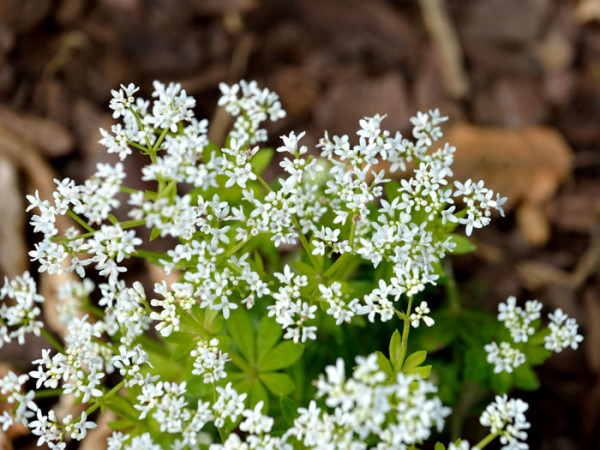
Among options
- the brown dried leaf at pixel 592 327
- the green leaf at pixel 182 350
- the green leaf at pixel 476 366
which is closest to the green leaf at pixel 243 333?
the green leaf at pixel 182 350

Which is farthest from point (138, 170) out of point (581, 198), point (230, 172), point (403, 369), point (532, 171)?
point (581, 198)

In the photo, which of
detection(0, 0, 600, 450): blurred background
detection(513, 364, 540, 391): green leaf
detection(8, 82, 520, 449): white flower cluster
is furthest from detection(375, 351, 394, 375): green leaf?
detection(0, 0, 600, 450): blurred background

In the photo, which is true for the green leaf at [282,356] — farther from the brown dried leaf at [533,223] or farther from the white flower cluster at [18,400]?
the brown dried leaf at [533,223]

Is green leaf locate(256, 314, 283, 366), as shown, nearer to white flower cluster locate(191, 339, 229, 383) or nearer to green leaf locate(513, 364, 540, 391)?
white flower cluster locate(191, 339, 229, 383)

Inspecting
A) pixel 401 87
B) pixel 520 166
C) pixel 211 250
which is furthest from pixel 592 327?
pixel 211 250

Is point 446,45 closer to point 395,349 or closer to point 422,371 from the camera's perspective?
point 395,349

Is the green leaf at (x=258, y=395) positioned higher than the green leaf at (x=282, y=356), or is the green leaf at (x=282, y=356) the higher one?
the green leaf at (x=282, y=356)
